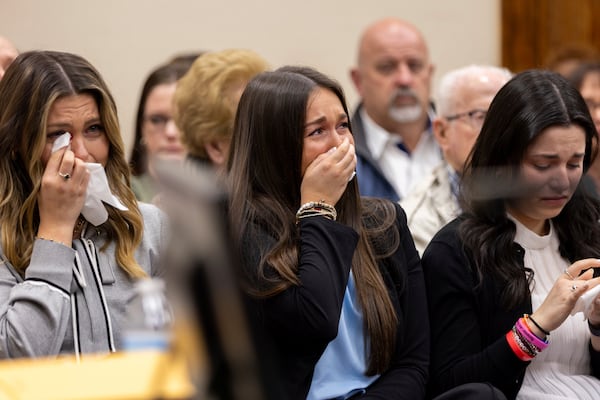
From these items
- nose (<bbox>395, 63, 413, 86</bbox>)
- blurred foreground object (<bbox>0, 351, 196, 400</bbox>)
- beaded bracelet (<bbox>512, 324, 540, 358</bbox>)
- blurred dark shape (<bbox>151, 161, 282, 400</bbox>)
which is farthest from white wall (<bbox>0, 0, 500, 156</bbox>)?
blurred dark shape (<bbox>151, 161, 282, 400</bbox>)

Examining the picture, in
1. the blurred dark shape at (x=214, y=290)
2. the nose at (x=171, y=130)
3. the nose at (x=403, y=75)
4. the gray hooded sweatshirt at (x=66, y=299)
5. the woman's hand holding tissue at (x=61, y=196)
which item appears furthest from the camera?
the nose at (x=403, y=75)

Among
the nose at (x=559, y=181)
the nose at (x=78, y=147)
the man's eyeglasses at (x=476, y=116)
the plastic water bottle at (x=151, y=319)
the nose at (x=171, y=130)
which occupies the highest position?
the plastic water bottle at (x=151, y=319)

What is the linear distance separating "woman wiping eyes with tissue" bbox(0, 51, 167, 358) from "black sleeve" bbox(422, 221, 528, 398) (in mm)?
641

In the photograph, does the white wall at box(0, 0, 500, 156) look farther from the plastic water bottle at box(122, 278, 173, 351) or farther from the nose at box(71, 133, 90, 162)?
the plastic water bottle at box(122, 278, 173, 351)

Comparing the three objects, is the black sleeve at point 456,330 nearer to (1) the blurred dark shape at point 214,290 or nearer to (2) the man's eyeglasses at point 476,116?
(2) the man's eyeglasses at point 476,116

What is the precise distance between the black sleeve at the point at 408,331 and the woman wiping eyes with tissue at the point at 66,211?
0.55 m

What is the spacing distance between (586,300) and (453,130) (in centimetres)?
112

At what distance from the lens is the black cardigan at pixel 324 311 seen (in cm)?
199

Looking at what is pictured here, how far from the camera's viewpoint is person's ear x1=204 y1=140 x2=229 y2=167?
2.97 meters

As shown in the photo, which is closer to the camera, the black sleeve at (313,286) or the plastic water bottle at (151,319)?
the plastic water bottle at (151,319)

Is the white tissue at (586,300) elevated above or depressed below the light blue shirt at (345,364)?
above

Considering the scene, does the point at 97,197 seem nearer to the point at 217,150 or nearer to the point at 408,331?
the point at 408,331

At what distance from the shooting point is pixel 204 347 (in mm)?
863

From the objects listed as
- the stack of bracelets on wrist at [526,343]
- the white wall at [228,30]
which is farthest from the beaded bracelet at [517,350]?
the white wall at [228,30]
